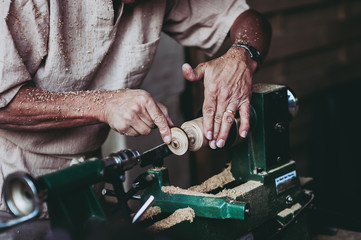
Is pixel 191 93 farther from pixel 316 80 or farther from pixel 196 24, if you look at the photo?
pixel 316 80

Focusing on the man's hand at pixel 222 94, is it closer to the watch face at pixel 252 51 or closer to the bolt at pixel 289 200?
the watch face at pixel 252 51

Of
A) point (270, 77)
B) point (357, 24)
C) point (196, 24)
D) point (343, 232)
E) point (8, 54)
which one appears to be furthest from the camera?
point (357, 24)

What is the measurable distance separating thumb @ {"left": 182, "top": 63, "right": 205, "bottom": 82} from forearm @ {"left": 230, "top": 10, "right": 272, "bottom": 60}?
0.94 feet

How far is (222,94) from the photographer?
147 centimetres

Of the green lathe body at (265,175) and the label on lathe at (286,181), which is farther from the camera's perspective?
the label on lathe at (286,181)

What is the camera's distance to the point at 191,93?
2.84 m

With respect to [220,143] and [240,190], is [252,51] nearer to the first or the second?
[220,143]

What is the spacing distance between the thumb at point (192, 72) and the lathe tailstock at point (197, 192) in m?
0.15

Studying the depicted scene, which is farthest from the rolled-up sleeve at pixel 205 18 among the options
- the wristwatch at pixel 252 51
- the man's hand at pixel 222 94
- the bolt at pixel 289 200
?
the bolt at pixel 289 200

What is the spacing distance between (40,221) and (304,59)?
2.62m

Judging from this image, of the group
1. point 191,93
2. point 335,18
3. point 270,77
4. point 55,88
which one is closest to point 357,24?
point 335,18

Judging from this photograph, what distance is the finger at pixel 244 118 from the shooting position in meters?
1.42

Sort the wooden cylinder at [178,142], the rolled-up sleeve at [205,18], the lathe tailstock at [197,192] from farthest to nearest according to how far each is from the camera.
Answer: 1. the rolled-up sleeve at [205,18]
2. the wooden cylinder at [178,142]
3. the lathe tailstock at [197,192]

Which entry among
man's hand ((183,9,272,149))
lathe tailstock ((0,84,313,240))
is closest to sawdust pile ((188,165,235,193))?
lathe tailstock ((0,84,313,240))
